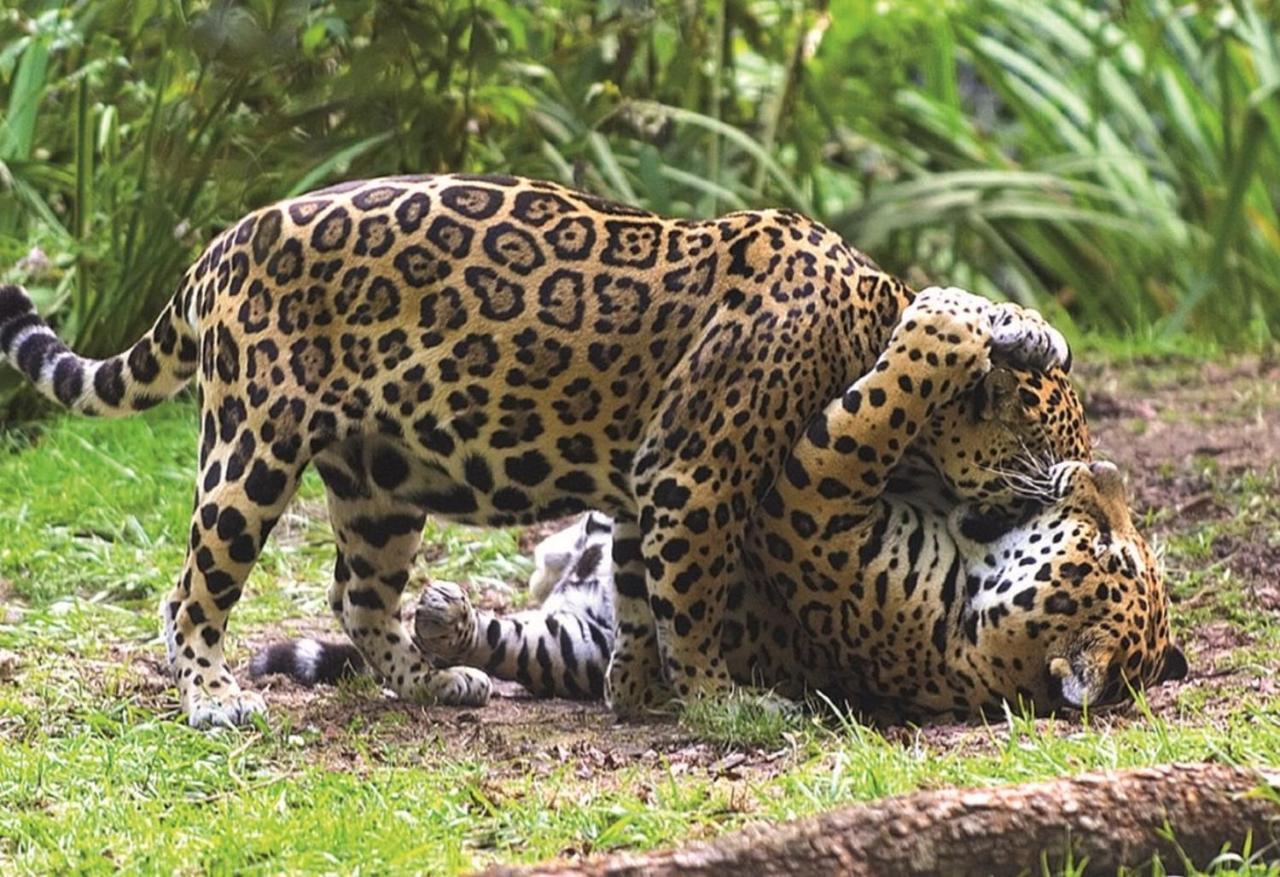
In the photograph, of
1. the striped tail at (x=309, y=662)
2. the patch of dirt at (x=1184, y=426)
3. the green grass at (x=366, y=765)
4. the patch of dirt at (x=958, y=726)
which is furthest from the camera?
the patch of dirt at (x=1184, y=426)

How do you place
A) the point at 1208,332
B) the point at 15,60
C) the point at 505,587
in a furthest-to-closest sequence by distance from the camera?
the point at 1208,332 < the point at 15,60 < the point at 505,587

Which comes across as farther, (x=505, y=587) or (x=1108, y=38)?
(x=1108, y=38)

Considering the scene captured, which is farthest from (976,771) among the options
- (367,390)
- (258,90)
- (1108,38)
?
(1108,38)

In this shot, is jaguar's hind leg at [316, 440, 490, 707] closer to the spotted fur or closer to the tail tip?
the spotted fur

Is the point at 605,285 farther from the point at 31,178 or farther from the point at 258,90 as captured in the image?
the point at 31,178

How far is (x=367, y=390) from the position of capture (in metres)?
5.97

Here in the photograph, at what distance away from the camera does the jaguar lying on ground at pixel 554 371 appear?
5.91 metres

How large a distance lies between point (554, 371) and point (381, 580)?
95 cm

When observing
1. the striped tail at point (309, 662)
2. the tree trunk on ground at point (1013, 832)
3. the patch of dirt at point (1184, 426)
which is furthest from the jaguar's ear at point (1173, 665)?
the striped tail at point (309, 662)

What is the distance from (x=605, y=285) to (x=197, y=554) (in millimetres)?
1385

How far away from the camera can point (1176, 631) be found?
22.6 ft

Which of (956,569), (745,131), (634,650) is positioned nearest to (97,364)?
(634,650)

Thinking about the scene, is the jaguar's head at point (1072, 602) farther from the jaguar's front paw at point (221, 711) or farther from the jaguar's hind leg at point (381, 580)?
the jaguar's front paw at point (221, 711)

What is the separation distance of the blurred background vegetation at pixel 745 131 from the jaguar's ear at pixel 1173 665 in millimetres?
2594
